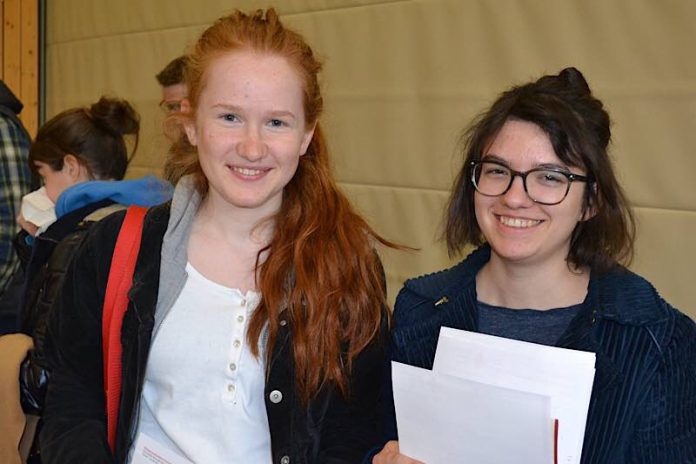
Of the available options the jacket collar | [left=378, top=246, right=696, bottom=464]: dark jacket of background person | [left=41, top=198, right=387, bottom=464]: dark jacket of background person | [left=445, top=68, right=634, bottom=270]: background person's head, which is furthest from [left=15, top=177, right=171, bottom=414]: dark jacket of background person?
[left=378, top=246, right=696, bottom=464]: dark jacket of background person

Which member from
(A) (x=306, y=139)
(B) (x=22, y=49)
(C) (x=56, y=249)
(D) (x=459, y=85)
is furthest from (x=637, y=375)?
(B) (x=22, y=49)

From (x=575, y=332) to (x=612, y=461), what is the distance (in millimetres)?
246

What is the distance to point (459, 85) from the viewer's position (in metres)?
3.32

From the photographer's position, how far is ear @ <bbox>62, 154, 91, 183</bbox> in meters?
3.00

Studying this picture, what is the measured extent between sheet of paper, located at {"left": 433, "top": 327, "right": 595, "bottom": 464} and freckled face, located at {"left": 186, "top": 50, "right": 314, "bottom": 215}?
1.78ft

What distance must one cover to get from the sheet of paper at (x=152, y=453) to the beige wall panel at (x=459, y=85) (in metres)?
0.94

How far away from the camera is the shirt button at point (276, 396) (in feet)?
5.41

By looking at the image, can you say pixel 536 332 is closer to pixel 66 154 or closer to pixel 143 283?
pixel 143 283

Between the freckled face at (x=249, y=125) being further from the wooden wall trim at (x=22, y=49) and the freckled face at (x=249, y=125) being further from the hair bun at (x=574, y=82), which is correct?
the wooden wall trim at (x=22, y=49)

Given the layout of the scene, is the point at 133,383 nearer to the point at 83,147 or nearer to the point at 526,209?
the point at 526,209

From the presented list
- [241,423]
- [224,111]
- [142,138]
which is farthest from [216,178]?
[142,138]

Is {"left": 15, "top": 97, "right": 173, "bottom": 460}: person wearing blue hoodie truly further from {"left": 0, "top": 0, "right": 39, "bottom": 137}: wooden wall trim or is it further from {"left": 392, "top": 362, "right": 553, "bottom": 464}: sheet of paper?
{"left": 0, "top": 0, "right": 39, "bottom": 137}: wooden wall trim

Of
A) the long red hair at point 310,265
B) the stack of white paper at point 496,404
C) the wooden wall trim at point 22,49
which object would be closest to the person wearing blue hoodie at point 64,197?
the long red hair at point 310,265

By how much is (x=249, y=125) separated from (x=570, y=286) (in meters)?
0.73
